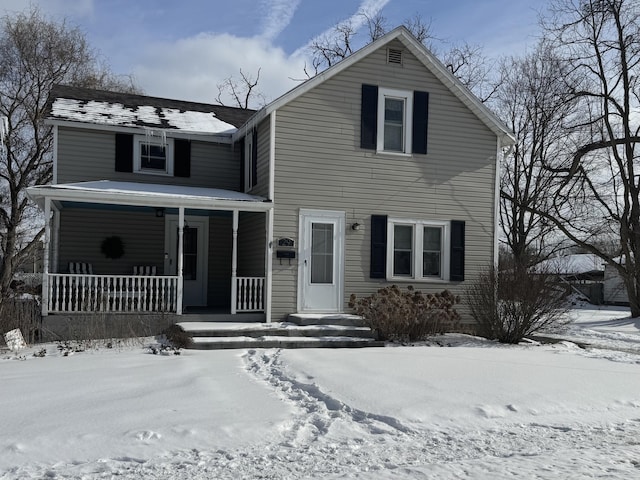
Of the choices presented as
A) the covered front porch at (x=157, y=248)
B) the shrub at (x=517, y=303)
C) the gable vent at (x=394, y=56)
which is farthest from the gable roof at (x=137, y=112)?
the shrub at (x=517, y=303)

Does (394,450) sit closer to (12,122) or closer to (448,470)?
(448,470)

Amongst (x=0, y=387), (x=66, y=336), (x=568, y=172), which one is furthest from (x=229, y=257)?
(x=568, y=172)

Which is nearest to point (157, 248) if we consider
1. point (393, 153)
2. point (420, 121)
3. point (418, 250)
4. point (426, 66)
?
point (393, 153)

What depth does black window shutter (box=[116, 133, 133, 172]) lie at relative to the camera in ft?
46.3

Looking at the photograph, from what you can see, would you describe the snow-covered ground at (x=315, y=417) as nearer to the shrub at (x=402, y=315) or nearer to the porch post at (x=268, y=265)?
the shrub at (x=402, y=315)

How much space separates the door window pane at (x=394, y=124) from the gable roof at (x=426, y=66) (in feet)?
3.50

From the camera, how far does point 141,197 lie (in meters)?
11.6

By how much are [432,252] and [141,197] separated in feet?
20.7

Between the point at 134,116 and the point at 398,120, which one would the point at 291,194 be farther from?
the point at 134,116

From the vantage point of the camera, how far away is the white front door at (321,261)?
12.6 metres

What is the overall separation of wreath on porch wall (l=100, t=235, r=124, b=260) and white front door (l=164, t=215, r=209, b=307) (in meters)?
1.07

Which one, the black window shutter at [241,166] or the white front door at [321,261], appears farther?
the black window shutter at [241,166]

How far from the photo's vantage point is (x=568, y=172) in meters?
22.2

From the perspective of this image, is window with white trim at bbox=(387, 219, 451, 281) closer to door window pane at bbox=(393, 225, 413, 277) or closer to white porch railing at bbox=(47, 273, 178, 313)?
door window pane at bbox=(393, 225, 413, 277)
